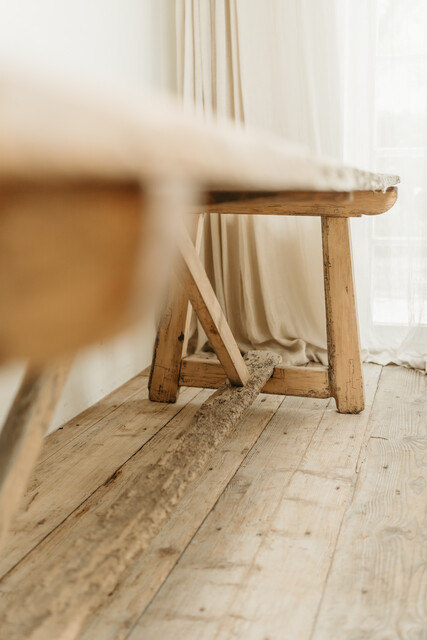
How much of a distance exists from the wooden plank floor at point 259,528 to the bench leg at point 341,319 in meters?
0.09

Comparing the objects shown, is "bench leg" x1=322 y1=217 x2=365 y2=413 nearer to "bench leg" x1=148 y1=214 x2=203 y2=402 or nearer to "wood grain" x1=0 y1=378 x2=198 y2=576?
"bench leg" x1=148 y1=214 x2=203 y2=402

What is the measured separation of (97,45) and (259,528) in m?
1.68

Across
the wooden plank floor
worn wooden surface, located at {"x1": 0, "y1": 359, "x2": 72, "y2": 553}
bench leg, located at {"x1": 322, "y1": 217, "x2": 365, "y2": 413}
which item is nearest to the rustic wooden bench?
bench leg, located at {"x1": 322, "y1": 217, "x2": 365, "y2": 413}

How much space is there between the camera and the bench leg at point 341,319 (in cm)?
196

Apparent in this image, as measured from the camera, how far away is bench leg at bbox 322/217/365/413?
1963mm

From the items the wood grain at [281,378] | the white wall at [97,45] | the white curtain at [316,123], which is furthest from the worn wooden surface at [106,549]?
the white curtain at [316,123]

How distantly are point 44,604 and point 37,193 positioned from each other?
692mm

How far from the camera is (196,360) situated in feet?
7.24

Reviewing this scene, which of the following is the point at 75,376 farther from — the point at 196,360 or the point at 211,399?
the point at 211,399

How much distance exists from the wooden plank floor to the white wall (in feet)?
0.55

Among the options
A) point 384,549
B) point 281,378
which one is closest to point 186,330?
point 281,378

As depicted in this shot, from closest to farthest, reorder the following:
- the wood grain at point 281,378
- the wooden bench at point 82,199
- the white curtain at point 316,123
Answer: the wooden bench at point 82,199
the wood grain at point 281,378
the white curtain at point 316,123

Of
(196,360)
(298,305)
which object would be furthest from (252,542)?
(298,305)

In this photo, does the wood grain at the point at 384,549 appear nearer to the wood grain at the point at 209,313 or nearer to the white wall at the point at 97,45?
the wood grain at the point at 209,313
